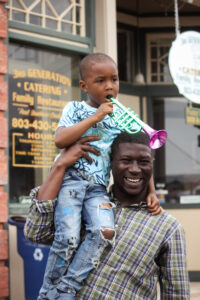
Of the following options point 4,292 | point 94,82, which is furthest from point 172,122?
point 94,82

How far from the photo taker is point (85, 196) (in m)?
2.65

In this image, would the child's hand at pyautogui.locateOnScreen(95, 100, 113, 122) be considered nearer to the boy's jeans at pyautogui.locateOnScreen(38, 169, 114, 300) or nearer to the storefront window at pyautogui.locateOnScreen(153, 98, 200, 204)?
the boy's jeans at pyautogui.locateOnScreen(38, 169, 114, 300)

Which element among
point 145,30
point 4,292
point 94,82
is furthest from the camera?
point 145,30

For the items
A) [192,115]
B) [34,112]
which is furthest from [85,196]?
[192,115]

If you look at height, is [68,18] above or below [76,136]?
above

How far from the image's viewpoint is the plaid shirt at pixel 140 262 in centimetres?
243

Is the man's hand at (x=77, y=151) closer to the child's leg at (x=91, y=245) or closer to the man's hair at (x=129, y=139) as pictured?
the man's hair at (x=129, y=139)

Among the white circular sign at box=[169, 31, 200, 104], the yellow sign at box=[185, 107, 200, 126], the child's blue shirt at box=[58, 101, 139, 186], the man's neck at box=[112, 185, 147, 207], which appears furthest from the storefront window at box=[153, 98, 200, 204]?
the man's neck at box=[112, 185, 147, 207]

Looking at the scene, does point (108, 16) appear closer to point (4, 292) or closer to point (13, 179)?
point (13, 179)

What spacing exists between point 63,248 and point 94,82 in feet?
2.80

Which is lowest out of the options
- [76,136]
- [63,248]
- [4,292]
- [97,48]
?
[4,292]

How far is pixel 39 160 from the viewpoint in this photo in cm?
589

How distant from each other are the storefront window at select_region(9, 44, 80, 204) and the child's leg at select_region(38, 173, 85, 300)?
10.1ft

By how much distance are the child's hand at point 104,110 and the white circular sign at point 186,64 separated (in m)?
4.24
